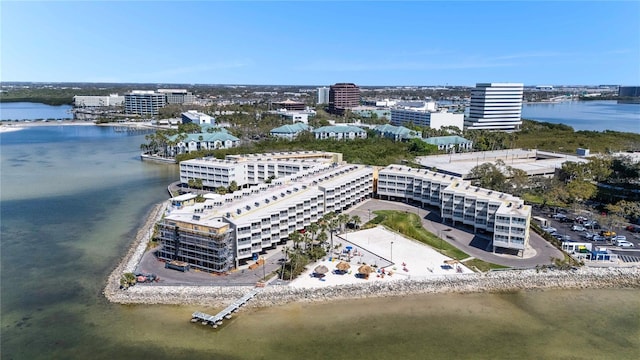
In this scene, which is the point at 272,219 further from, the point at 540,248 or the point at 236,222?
the point at 540,248

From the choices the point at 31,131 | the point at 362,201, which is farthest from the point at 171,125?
the point at 362,201

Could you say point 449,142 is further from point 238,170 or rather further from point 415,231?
point 415,231

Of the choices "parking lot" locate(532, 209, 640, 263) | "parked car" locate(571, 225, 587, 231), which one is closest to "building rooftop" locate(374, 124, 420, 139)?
"parking lot" locate(532, 209, 640, 263)

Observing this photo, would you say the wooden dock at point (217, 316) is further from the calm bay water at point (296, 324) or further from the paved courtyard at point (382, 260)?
the paved courtyard at point (382, 260)

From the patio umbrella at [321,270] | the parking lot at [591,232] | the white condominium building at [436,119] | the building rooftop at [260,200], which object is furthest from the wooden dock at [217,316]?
the white condominium building at [436,119]

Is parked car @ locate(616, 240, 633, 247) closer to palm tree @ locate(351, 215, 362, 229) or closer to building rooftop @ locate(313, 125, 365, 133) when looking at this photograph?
palm tree @ locate(351, 215, 362, 229)

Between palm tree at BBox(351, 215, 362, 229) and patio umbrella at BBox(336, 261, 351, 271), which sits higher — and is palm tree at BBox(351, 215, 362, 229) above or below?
above

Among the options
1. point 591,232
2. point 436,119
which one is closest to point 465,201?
point 591,232
